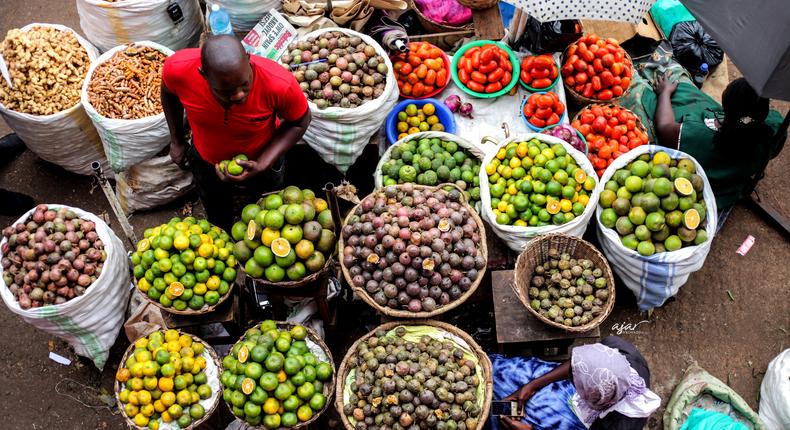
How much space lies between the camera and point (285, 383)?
10.7ft

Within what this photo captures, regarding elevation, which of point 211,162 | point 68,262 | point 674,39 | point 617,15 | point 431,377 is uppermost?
point 617,15

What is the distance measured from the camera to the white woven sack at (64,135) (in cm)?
433

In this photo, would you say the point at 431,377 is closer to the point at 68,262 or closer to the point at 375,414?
the point at 375,414

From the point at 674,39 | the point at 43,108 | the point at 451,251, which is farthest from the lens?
the point at 674,39

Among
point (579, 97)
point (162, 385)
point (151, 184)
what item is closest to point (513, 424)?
point (162, 385)

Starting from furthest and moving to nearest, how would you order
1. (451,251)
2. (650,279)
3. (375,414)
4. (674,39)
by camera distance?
(674,39) < (650,279) < (451,251) < (375,414)

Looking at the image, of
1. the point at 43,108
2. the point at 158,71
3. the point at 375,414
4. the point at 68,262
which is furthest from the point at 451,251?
the point at 43,108

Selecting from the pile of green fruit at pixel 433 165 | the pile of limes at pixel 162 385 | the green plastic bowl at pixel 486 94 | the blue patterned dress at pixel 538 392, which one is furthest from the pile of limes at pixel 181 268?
the green plastic bowl at pixel 486 94

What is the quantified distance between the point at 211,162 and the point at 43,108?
1503 millimetres

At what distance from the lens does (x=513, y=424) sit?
3.41 m

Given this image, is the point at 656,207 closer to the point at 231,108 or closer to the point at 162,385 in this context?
the point at 231,108

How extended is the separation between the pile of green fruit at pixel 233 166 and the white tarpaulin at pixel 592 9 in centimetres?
210

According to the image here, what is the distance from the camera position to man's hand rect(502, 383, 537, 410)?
11.4 ft

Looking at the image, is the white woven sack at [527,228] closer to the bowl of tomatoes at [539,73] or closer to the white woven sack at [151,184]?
the bowl of tomatoes at [539,73]
